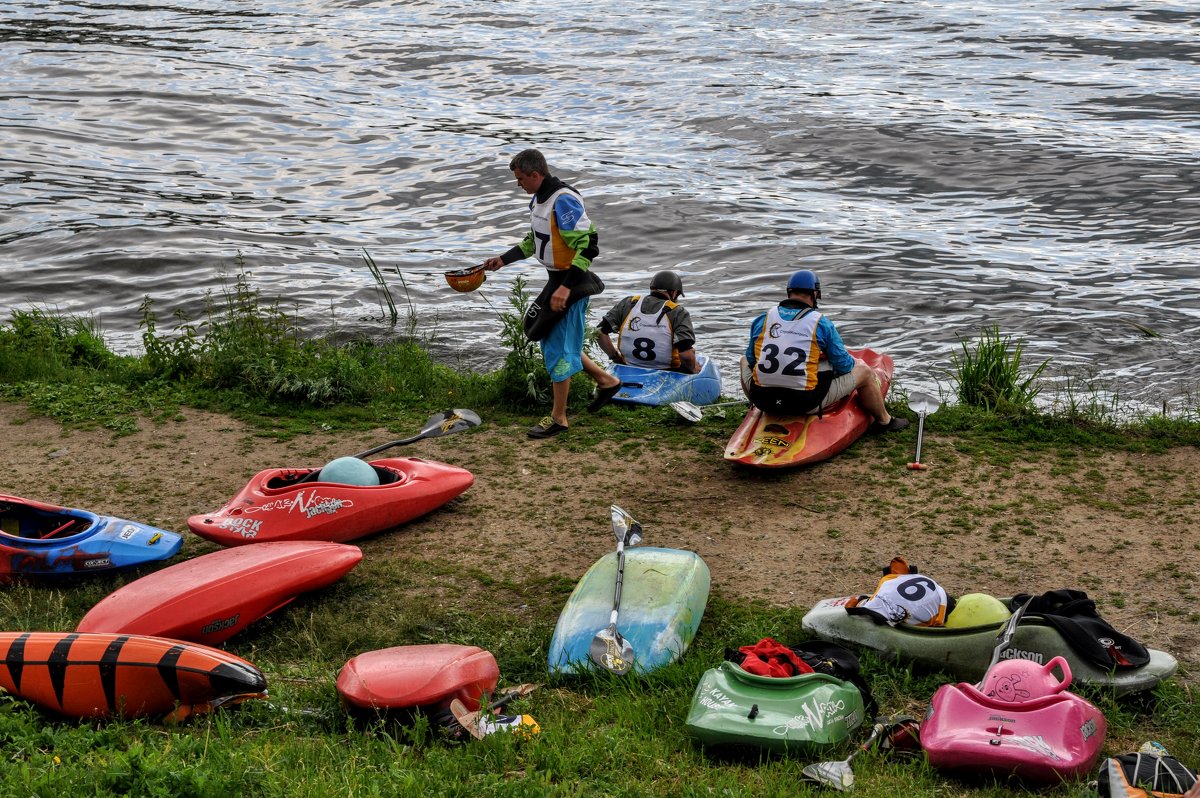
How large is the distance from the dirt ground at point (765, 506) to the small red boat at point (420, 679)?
151cm

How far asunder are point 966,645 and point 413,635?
8.10 ft

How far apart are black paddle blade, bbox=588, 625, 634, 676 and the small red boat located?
0.47 m

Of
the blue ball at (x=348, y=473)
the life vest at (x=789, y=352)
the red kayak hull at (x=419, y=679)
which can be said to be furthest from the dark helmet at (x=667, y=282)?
the red kayak hull at (x=419, y=679)

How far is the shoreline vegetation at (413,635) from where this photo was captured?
4098 mm

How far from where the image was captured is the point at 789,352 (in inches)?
306

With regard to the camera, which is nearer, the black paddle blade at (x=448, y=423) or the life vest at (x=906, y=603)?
the life vest at (x=906, y=603)

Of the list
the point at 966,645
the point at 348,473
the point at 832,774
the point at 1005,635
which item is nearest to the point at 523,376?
the point at 348,473

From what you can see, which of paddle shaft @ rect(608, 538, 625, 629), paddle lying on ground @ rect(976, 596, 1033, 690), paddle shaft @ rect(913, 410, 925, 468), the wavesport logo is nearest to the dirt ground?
paddle shaft @ rect(913, 410, 925, 468)

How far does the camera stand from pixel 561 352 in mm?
8312

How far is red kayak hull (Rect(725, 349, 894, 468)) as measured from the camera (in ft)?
24.9

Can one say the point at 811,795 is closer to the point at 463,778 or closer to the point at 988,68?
the point at 463,778

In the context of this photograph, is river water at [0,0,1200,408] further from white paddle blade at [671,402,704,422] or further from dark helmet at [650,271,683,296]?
white paddle blade at [671,402,704,422]

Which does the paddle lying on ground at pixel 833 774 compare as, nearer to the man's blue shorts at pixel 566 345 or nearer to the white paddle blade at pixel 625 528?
the white paddle blade at pixel 625 528

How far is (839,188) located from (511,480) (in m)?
11.8
